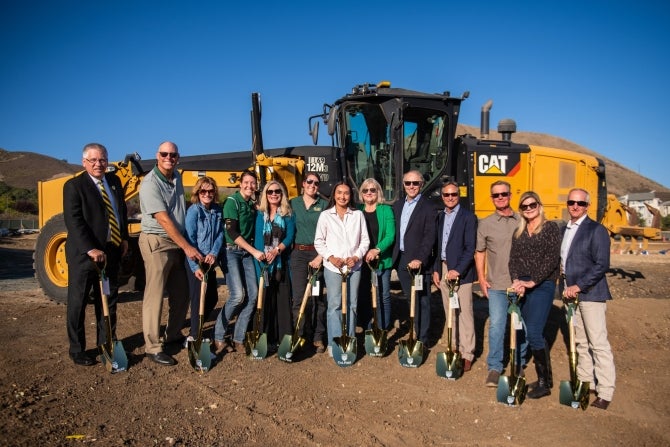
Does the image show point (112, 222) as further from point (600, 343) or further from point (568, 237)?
point (600, 343)

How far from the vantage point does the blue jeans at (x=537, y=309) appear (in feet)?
15.5

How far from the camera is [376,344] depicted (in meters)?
5.76

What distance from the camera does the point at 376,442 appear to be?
12.5 ft

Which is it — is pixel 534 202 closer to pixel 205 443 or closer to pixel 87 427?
pixel 205 443

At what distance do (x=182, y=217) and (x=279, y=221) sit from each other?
3.21 ft

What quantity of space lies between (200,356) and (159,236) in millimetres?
1228

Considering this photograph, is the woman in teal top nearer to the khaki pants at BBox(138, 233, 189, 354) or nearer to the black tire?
the khaki pants at BBox(138, 233, 189, 354)

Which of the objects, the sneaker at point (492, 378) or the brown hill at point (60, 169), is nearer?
the sneaker at point (492, 378)

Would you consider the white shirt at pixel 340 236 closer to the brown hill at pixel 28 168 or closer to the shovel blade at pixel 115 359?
the shovel blade at pixel 115 359

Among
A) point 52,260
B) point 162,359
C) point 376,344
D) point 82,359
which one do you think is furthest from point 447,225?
point 52,260

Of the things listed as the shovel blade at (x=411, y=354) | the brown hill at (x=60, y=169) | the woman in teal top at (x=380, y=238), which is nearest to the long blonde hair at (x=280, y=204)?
the woman in teal top at (x=380, y=238)

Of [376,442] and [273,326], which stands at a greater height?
[273,326]

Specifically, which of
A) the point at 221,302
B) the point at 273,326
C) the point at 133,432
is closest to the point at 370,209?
the point at 273,326

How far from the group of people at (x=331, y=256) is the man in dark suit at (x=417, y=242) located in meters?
0.01
